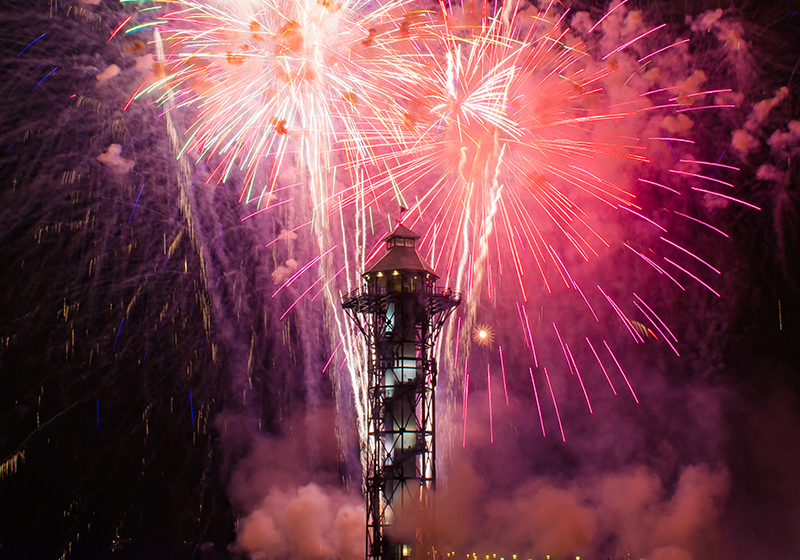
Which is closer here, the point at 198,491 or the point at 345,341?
the point at 345,341

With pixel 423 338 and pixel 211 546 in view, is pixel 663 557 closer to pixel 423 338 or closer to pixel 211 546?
pixel 423 338

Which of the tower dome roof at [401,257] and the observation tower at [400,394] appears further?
the tower dome roof at [401,257]

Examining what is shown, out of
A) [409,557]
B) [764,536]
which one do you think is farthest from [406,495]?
[764,536]

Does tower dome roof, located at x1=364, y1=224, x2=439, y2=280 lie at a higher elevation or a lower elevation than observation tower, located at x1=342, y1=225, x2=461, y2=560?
higher

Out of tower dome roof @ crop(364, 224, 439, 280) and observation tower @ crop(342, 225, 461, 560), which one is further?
tower dome roof @ crop(364, 224, 439, 280)

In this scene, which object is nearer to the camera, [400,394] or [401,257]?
[400,394]

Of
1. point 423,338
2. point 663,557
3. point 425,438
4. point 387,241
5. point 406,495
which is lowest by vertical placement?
point 663,557

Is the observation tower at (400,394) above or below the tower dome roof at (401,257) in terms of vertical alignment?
below

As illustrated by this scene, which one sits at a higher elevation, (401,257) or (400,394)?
(401,257)
